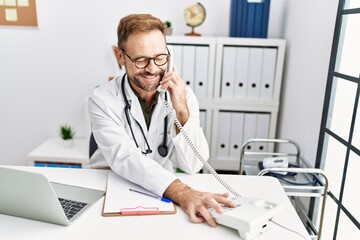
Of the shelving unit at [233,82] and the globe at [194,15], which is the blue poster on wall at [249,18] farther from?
the globe at [194,15]

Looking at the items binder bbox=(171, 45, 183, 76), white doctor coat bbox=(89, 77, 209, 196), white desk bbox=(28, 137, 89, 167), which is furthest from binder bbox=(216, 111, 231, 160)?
white doctor coat bbox=(89, 77, 209, 196)

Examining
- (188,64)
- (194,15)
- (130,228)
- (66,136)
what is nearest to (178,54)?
(188,64)

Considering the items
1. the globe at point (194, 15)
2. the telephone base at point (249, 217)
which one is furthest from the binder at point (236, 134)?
the telephone base at point (249, 217)

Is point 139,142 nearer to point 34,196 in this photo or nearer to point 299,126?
point 34,196

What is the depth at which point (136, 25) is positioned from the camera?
4.00 ft

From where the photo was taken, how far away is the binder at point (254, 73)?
91.0 inches

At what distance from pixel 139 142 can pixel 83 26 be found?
161 centimetres

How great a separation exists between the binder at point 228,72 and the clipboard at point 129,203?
1.44 m

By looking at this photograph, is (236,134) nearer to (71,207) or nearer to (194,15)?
(194,15)

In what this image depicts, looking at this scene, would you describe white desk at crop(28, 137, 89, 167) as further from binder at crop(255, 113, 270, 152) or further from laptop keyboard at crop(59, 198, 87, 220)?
laptop keyboard at crop(59, 198, 87, 220)

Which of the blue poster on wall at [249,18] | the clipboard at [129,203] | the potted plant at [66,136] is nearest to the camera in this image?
the clipboard at [129,203]

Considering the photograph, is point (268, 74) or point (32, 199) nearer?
point (32, 199)

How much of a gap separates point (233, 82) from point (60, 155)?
1386mm

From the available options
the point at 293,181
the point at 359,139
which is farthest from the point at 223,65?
the point at 359,139
